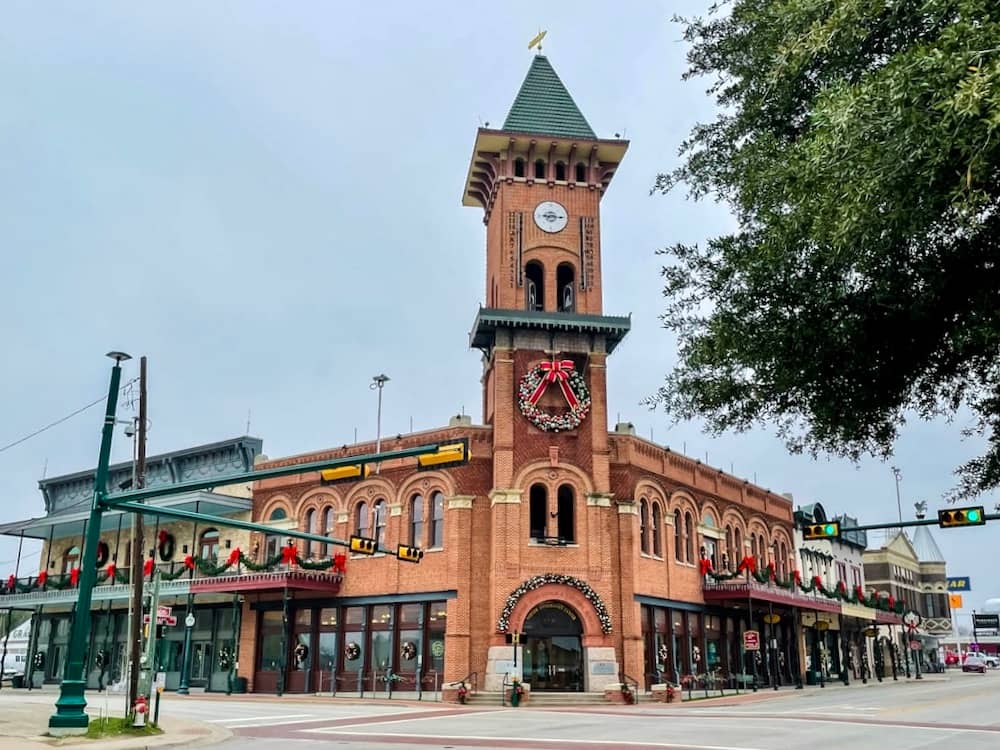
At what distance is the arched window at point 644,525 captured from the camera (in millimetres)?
42719

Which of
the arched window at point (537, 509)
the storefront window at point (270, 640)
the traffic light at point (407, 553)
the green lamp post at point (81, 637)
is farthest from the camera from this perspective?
the storefront window at point (270, 640)

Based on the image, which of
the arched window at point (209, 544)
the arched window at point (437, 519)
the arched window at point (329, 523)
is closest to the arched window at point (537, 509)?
the arched window at point (437, 519)

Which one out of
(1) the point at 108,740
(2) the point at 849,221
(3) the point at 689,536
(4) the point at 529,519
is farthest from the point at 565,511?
(2) the point at 849,221

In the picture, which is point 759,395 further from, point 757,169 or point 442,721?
point 442,721

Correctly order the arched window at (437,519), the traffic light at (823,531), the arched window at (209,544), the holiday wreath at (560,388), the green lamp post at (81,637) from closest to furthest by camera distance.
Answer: the green lamp post at (81,637) → the traffic light at (823,531) → the holiday wreath at (560,388) → the arched window at (437,519) → the arched window at (209,544)

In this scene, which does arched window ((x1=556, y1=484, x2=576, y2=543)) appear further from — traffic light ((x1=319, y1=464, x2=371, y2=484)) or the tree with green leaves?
the tree with green leaves

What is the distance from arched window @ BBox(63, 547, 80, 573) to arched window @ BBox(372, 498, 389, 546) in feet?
71.6

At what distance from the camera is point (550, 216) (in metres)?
45.5

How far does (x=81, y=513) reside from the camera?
5241cm

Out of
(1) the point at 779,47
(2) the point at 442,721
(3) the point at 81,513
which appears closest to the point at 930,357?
(1) the point at 779,47

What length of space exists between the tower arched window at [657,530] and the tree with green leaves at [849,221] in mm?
31315

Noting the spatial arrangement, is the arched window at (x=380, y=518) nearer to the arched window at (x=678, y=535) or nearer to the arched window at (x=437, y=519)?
the arched window at (x=437, y=519)

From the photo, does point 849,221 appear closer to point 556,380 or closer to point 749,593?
point 556,380

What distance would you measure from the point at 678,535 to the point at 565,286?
1278cm
